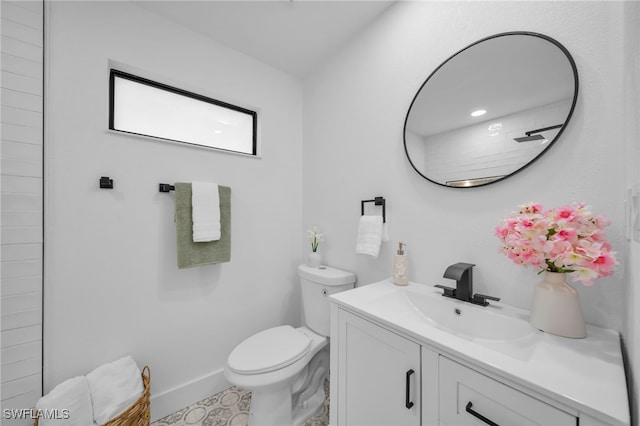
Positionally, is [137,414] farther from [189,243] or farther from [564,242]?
[564,242]

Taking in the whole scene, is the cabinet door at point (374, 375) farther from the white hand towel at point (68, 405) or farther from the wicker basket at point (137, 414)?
the white hand towel at point (68, 405)

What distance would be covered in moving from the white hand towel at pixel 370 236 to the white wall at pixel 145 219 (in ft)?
2.62

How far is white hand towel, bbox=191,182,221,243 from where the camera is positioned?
1.43 m

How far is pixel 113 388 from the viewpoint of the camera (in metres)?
1.14

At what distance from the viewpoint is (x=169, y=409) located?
Result: 1395 mm

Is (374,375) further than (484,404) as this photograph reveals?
Yes

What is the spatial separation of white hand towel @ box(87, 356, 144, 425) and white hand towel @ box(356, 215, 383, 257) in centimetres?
134

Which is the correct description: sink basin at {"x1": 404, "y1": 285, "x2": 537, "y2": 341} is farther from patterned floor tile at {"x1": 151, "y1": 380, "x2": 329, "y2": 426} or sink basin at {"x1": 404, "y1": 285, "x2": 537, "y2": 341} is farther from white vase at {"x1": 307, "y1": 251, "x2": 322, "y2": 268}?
patterned floor tile at {"x1": 151, "y1": 380, "x2": 329, "y2": 426}

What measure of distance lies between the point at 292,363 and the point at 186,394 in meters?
0.79

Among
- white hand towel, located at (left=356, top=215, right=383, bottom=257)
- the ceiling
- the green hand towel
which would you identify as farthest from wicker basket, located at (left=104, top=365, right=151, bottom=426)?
the ceiling

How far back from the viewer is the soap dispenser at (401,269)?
3.93 feet

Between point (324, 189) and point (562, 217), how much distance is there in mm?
1318

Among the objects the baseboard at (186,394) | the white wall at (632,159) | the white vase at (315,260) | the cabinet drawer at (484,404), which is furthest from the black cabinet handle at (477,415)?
the baseboard at (186,394)

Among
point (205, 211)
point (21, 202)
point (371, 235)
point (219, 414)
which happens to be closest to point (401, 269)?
point (371, 235)
